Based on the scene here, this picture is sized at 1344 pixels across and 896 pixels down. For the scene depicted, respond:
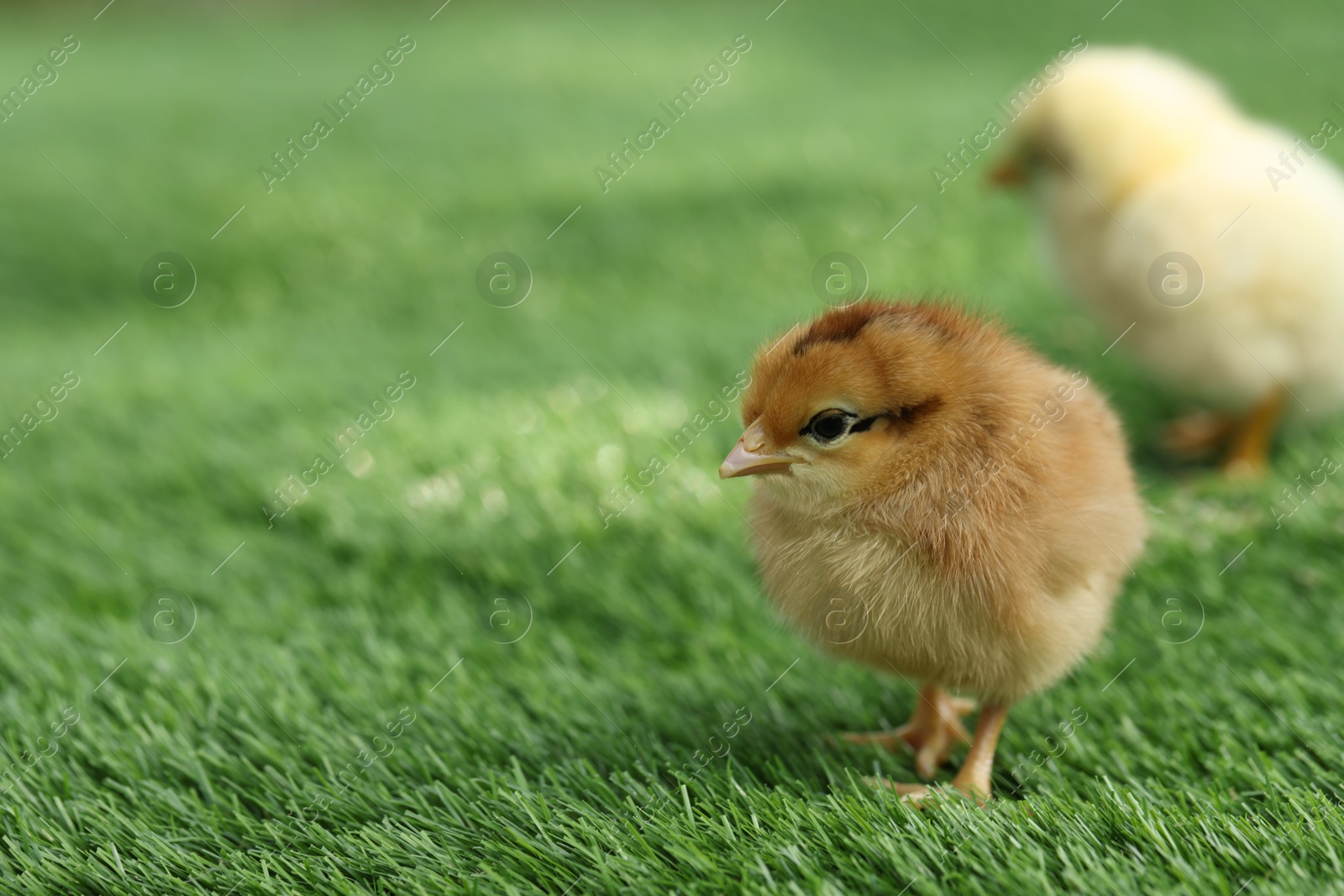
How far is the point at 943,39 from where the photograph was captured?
8.58 meters

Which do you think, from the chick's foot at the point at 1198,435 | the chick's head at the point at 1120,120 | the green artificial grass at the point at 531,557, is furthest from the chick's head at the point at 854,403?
the chick's foot at the point at 1198,435

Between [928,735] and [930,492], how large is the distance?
650 mm

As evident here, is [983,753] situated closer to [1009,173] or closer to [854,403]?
[854,403]

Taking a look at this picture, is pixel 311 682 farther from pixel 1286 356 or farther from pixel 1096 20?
pixel 1096 20

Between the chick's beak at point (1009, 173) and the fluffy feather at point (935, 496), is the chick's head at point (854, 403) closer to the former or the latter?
the fluffy feather at point (935, 496)

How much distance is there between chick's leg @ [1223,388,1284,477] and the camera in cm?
326

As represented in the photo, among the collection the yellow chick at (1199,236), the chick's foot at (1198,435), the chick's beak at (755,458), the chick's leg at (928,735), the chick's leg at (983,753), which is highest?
the chick's beak at (755,458)

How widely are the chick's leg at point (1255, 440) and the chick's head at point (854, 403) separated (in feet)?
6.65

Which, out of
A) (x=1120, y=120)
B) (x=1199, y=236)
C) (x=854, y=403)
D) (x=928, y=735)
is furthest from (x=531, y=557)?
(x=1120, y=120)

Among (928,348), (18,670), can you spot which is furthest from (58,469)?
(928,348)

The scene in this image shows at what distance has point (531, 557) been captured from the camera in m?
2.93

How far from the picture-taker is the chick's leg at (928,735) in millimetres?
2027

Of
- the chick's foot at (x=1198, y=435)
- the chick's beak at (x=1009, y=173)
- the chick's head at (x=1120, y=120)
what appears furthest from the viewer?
the chick's beak at (x=1009, y=173)

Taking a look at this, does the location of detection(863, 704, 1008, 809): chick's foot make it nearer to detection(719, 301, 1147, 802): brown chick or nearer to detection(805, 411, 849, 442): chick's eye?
detection(719, 301, 1147, 802): brown chick
